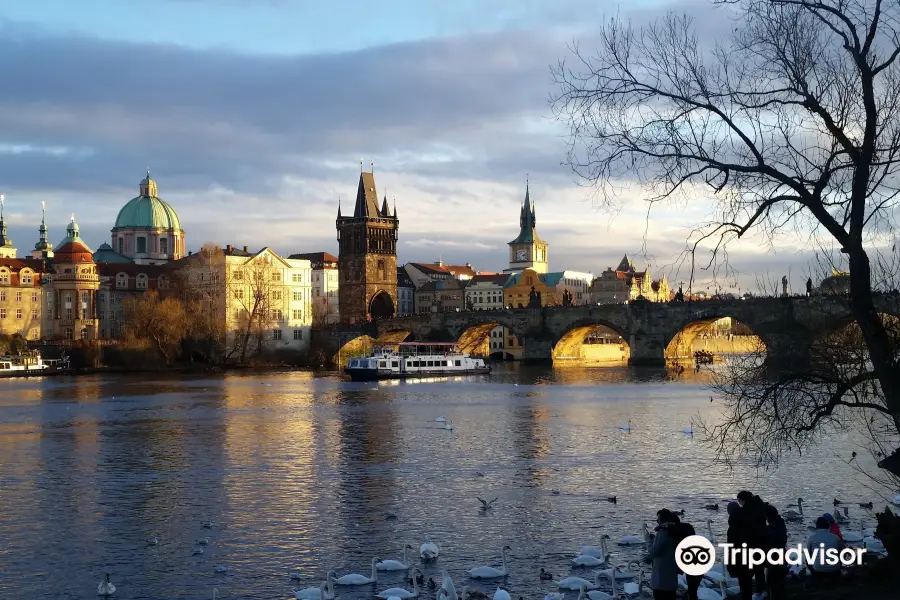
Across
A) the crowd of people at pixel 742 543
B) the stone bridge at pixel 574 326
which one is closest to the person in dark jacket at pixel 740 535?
the crowd of people at pixel 742 543

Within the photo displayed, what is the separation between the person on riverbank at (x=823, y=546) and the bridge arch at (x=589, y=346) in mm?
83582

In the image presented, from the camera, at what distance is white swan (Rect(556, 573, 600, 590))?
1666cm

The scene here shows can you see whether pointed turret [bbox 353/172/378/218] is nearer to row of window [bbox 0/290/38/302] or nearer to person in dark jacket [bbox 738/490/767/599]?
row of window [bbox 0/290/38/302]

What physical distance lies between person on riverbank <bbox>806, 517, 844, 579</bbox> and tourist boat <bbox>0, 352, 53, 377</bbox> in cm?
9332

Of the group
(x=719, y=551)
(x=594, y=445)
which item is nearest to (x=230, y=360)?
(x=594, y=445)

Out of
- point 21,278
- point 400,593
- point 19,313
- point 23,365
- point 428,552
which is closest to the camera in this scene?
point 400,593

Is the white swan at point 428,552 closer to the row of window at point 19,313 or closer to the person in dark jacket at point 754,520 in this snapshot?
the person in dark jacket at point 754,520

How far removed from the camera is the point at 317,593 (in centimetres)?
1655

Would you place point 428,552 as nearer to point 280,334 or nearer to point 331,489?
point 331,489

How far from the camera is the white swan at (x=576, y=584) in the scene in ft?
54.6

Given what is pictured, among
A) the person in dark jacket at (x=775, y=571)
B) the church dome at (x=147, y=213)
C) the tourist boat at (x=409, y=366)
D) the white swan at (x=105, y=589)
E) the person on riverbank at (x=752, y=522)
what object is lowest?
the white swan at (x=105, y=589)

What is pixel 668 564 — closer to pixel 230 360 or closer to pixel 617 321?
pixel 617 321

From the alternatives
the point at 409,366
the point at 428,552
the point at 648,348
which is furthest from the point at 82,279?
the point at 428,552

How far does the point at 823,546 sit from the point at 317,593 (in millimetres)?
7495
